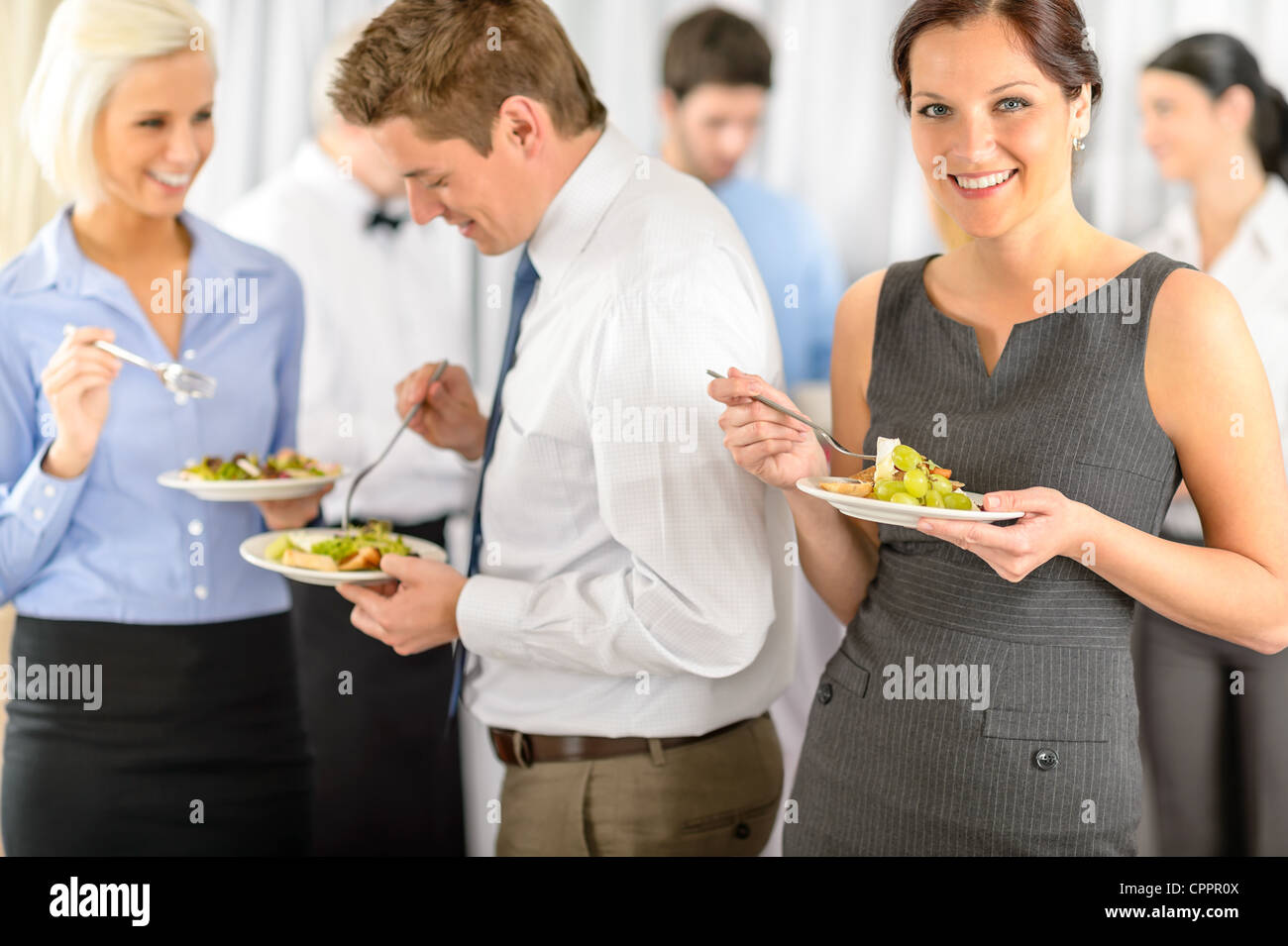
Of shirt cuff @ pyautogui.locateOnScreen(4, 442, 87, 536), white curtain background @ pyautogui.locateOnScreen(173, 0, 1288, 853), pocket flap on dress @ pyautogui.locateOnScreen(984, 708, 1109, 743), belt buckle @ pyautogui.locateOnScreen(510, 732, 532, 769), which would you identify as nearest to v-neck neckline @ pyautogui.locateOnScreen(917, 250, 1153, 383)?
pocket flap on dress @ pyautogui.locateOnScreen(984, 708, 1109, 743)

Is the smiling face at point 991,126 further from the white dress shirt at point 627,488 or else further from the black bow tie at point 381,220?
the black bow tie at point 381,220

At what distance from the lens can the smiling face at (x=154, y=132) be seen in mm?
1774

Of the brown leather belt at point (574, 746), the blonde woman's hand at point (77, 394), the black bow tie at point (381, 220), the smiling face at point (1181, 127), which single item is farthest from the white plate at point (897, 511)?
the black bow tie at point (381, 220)

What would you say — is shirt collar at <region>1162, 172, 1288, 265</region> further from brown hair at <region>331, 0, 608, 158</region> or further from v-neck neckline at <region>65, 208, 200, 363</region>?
v-neck neckline at <region>65, 208, 200, 363</region>

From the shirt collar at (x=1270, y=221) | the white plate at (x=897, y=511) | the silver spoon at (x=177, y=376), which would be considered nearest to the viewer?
the white plate at (x=897, y=511)

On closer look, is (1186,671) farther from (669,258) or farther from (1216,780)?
(669,258)

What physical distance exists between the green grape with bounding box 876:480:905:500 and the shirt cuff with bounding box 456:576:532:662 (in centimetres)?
54

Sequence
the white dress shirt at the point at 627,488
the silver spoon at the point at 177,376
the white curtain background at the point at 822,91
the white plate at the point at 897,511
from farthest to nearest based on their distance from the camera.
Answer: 1. the white curtain background at the point at 822,91
2. the silver spoon at the point at 177,376
3. the white dress shirt at the point at 627,488
4. the white plate at the point at 897,511

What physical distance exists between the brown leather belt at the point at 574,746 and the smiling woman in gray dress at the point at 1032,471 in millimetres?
236

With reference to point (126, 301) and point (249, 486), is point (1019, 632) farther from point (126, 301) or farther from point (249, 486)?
point (126, 301)

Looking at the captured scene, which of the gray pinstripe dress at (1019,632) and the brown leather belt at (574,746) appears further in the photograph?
the brown leather belt at (574,746)

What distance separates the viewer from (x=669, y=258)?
1.44 metres

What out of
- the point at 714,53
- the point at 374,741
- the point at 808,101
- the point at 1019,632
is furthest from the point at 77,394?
the point at 808,101

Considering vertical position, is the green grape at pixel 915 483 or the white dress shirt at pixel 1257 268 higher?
the white dress shirt at pixel 1257 268
